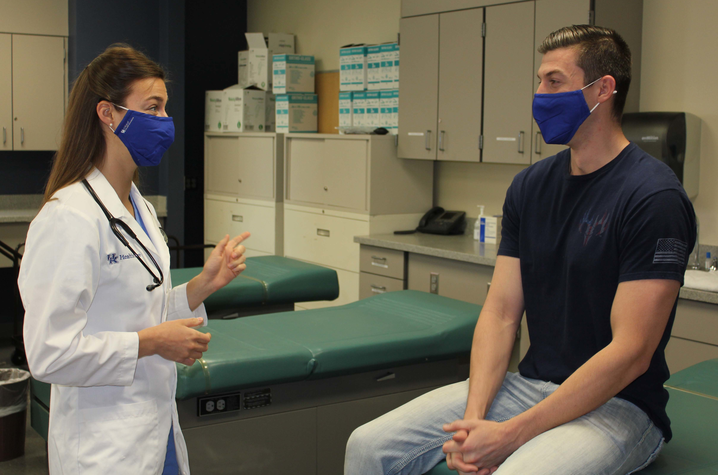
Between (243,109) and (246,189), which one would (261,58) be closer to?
(243,109)

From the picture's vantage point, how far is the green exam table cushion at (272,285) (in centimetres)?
302

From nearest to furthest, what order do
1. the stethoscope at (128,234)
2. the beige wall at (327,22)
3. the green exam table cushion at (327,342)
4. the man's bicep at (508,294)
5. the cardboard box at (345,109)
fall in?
the stethoscope at (128,234)
the man's bicep at (508,294)
the green exam table cushion at (327,342)
the cardboard box at (345,109)
the beige wall at (327,22)

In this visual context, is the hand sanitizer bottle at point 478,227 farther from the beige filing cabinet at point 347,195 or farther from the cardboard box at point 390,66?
the cardboard box at point 390,66

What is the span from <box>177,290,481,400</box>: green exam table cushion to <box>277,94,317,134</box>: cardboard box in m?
2.55

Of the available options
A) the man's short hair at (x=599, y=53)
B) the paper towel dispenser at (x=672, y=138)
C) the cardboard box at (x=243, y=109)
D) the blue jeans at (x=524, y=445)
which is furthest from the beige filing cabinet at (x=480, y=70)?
the blue jeans at (x=524, y=445)

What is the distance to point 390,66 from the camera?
4277 mm

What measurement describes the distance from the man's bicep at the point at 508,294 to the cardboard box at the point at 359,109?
282 centimetres

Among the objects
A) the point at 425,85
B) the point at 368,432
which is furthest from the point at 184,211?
the point at 368,432

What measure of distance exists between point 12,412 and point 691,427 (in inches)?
102

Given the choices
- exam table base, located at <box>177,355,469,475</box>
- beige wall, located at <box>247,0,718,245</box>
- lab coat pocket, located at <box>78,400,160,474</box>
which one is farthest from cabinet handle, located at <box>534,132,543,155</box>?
lab coat pocket, located at <box>78,400,160,474</box>

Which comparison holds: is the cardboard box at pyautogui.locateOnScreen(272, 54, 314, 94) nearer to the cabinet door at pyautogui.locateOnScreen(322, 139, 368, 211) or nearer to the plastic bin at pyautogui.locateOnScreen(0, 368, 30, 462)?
the cabinet door at pyautogui.locateOnScreen(322, 139, 368, 211)

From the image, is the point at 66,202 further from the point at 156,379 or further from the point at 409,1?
the point at 409,1

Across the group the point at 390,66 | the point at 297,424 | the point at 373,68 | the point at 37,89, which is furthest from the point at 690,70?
the point at 37,89

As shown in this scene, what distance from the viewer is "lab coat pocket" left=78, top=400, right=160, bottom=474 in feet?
4.47
